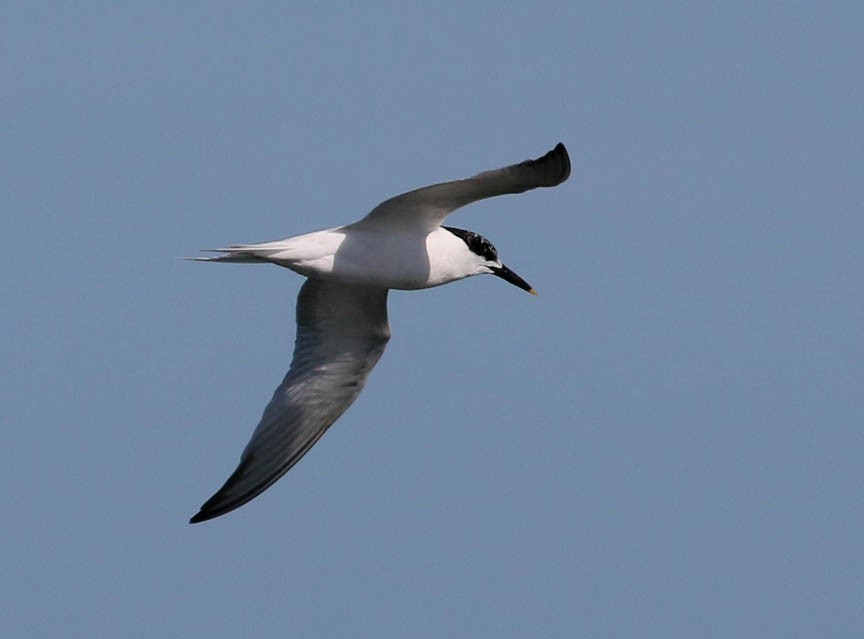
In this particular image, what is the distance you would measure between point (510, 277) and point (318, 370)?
1918mm

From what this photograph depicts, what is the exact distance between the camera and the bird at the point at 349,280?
37.1 feet

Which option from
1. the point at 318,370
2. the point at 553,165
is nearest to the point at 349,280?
the point at 318,370

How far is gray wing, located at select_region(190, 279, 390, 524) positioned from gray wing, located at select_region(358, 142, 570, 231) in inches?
55.2

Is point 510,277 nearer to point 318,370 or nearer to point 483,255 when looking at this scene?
point 483,255

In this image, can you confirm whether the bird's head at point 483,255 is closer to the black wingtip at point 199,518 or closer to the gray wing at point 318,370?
the gray wing at point 318,370

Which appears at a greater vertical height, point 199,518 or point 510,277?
point 510,277

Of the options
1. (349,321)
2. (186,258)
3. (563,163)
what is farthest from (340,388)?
(563,163)

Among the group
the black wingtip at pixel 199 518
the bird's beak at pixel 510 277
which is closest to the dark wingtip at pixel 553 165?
the bird's beak at pixel 510 277

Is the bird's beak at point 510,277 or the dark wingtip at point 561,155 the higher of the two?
the dark wingtip at point 561,155

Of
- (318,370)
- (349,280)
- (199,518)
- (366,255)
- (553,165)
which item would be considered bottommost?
(199,518)

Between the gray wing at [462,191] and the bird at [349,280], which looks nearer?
the gray wing at [462,191]

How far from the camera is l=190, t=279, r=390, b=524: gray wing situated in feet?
42.6

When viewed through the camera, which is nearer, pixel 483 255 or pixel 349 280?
pixel 349 280

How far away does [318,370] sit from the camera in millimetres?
13391
